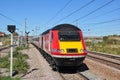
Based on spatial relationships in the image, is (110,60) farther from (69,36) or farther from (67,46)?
(67,46)

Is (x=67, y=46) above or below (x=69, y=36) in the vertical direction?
below

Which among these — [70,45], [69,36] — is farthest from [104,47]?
[70,45]

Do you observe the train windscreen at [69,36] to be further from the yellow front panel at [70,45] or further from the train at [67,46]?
the yellow front panel at [70,45]

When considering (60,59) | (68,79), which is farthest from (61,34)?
(68,79)

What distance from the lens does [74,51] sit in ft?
50.8

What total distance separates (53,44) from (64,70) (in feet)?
7.79

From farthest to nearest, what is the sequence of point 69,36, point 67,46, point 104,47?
point 104,47, point 69,36, point 67,46

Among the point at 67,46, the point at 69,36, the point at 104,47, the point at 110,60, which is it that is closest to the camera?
the point at 67,46

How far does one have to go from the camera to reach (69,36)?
16.2 metres

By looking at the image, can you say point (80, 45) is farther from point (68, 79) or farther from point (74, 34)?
point (68, 79)

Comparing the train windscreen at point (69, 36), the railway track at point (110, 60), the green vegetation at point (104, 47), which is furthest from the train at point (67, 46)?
the green vegetation at point (104, 47)

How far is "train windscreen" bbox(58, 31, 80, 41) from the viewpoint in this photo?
1612 centimetres

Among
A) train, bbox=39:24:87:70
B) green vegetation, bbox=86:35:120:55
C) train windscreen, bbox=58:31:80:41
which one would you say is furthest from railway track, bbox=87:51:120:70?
green vegetation, bbox=86:35:120:55

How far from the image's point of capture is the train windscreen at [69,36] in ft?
52.9
